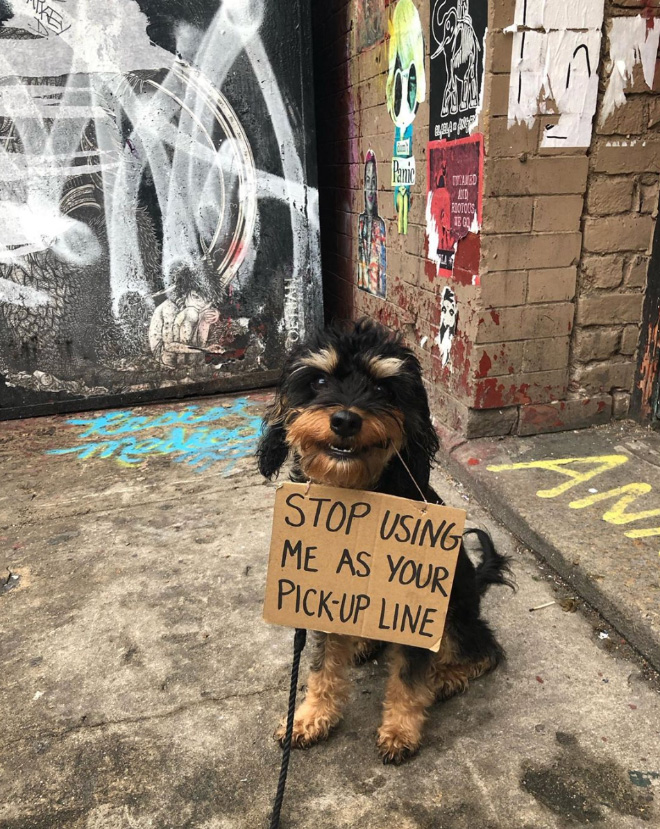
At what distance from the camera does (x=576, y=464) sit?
12.9 feet

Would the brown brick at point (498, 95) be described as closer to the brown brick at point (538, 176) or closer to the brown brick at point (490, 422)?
the brown brick at point (538, 176)

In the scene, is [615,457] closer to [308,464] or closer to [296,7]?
[308,464]

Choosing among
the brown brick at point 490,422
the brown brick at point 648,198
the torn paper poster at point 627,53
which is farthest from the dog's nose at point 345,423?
the brown brick at point 648,198

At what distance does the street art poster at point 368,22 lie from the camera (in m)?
4.92

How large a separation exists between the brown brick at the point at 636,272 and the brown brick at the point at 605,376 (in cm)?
54

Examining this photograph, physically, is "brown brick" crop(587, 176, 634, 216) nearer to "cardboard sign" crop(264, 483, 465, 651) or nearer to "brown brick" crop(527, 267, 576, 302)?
"brown brick" crop(527, 267, 576, 302)

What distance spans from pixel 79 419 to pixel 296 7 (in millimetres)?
4057

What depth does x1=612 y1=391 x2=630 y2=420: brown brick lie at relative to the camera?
441cm

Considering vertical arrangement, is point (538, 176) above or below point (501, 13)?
below

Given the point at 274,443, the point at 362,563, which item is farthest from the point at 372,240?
the point at 362,563

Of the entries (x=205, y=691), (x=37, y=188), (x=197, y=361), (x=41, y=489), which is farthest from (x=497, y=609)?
(x=37, y=188)

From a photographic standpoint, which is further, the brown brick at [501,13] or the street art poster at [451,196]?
the street art poster at [451,196]

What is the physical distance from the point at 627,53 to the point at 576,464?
243 centimetres

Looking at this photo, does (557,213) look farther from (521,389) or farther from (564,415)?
(564,415)
